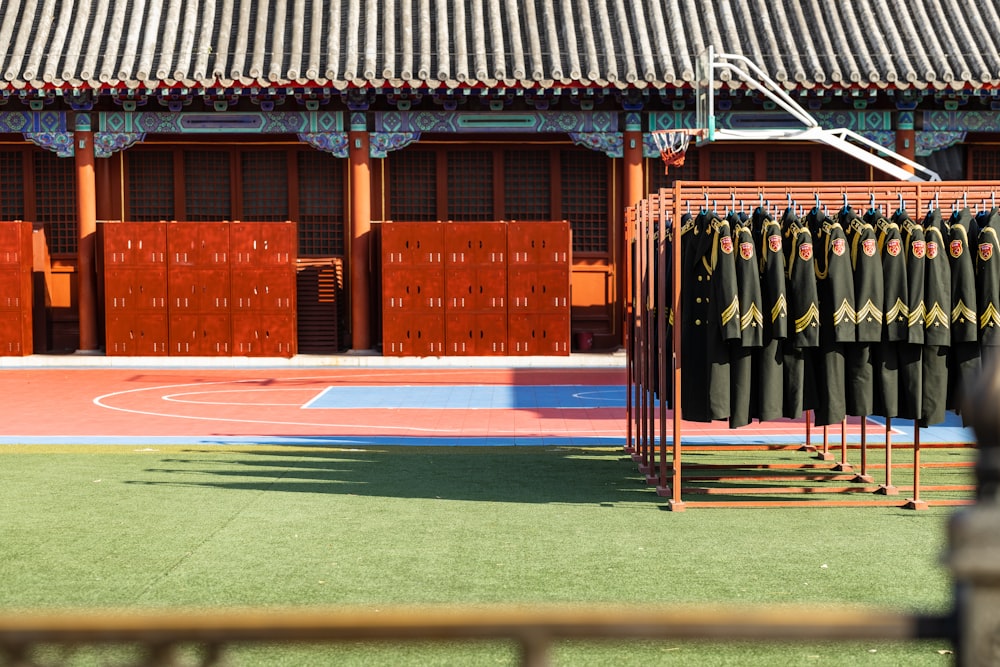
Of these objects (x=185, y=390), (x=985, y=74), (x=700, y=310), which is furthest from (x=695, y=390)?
Answer: (x=985, y=74)

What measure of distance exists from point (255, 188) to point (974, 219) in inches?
569

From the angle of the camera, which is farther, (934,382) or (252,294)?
(252,294)

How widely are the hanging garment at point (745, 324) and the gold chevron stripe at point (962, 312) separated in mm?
1178

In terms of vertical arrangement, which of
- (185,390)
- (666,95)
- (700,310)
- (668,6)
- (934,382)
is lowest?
(185,390)

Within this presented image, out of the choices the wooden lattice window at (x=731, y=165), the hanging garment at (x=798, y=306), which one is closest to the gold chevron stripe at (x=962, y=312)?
the hanging garment at (x=798, y=306)

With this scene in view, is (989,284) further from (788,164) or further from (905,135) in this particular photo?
(788,164)

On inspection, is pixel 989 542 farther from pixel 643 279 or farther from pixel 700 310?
pixel 643 279

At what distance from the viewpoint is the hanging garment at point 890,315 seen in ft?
23.5

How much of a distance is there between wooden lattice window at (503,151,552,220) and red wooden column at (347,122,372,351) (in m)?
2.38

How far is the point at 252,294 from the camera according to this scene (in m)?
19.0

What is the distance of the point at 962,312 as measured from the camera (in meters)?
7.17

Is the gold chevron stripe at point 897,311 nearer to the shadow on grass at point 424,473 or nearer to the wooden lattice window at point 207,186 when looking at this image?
the shadow on grass at point 424,473

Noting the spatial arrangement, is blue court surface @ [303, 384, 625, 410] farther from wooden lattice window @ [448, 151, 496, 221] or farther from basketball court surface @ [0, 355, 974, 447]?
wooden lattice window @ [448, 151, 496, 221]

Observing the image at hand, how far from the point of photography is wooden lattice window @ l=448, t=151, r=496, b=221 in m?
19.8
